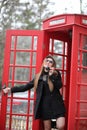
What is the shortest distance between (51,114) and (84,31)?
5.38ft

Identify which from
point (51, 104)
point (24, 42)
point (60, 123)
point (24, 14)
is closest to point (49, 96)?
point (51, 104)

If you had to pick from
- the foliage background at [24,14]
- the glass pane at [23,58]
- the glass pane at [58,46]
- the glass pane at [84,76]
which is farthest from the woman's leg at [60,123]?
the foliage background at [24,14]

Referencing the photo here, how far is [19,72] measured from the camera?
625cm

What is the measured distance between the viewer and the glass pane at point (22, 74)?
628 cm

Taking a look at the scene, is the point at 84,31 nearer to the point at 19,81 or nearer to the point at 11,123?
the point at 19,81

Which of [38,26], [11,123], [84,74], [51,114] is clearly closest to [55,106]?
[51,114]

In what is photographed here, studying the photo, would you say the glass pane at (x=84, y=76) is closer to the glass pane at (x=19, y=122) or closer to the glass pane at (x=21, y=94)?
the glass pane at (x=21, y=94)

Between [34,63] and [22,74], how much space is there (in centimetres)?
36

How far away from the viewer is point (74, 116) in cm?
559

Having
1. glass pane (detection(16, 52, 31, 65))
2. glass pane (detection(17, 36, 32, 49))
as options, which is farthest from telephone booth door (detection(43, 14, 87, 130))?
glass pane (detection(16, 52, 31, 65))

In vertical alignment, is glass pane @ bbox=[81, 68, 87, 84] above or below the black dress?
above

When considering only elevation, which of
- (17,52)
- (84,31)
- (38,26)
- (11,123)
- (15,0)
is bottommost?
(11,123)

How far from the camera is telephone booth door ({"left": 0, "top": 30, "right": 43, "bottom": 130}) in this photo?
622 centimetres

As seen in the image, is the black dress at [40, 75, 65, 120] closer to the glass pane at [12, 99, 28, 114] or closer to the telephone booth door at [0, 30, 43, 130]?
the telephone booth door at [0, 30, 43, 130]
